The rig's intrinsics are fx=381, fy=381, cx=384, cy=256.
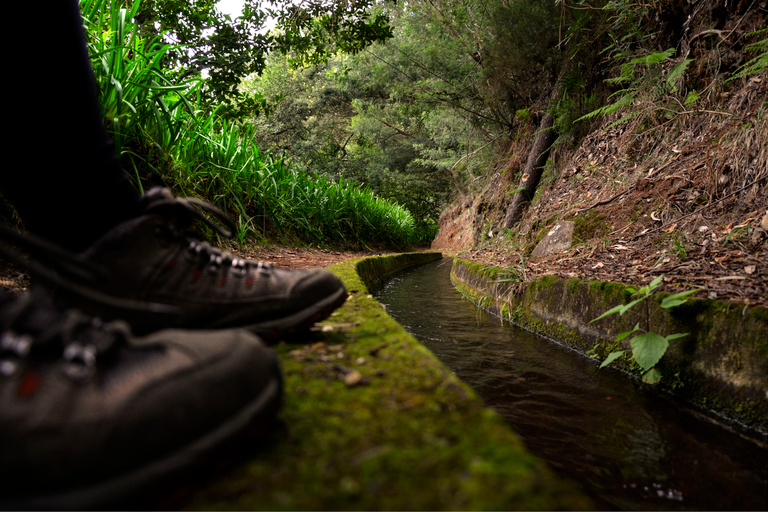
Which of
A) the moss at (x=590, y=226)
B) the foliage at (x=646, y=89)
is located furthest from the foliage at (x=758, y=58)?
the moss at (x=590, y=226)

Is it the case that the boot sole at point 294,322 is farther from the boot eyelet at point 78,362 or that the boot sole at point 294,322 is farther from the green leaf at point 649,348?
the green leaf at point 649,348

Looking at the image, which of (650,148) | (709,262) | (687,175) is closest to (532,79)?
(650,148)

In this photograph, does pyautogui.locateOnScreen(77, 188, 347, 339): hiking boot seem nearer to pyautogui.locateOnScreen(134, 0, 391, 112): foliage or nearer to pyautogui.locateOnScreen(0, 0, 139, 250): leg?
pyautogui.locateOnScreen(0, 0, 139, 250): leg

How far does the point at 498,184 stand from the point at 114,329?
6.08 metres

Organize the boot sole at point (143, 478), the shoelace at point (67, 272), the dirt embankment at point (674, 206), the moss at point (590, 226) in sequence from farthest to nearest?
the moss at point (590, 226) → the dirt embankment at point (674, 206) → the shoelace at point (67, 272) → the boot sole at point (143, 478)

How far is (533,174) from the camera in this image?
4.79 meters

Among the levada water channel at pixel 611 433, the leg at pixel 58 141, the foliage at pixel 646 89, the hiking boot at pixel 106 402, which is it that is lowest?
the levada water channel at pixel 611 433

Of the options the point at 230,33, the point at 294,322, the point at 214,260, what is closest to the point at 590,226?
the point at 294,322

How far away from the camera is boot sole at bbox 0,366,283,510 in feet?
1.35

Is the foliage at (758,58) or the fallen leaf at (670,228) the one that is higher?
the foliage at (758,58)

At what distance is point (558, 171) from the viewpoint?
14.4 feet

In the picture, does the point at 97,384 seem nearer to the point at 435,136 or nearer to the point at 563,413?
the point at 563,413

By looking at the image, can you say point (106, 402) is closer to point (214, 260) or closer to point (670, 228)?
point (214, 260)

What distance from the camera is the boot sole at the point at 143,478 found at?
0.41 meters
